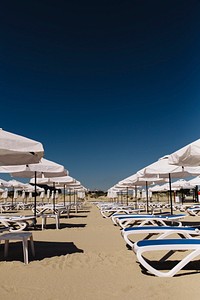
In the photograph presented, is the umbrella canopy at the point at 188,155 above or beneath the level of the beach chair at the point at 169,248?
above

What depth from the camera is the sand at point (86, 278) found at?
287 centimetres

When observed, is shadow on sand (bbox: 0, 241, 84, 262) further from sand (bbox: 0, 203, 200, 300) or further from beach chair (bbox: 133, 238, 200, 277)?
beach chair (bbox: 133, 238, 200, 277)

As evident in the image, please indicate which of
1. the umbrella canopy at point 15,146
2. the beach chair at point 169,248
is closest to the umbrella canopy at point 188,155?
the beach chair at point 169,248

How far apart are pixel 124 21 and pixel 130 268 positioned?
1200cm

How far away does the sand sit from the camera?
2.87m

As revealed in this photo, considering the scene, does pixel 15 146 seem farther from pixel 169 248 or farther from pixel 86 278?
pixel 169 248

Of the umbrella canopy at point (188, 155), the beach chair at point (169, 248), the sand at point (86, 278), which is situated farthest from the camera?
the umbrella canopy at point (188, 155)

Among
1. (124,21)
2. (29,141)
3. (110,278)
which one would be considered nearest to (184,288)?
(110,278)

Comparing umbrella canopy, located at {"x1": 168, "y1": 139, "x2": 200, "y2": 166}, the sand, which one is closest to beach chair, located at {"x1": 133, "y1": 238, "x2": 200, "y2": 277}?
the sand

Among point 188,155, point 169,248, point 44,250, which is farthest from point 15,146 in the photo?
point 188,155

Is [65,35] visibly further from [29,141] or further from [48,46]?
[29,141]

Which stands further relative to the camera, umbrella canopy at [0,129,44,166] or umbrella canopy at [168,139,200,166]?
umbrella canopy at [168,139,200,166]

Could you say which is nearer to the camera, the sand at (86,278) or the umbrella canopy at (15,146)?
the sand at (86,278)

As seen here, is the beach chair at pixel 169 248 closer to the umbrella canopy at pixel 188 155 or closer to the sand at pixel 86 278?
the sand at pixel 86 278
